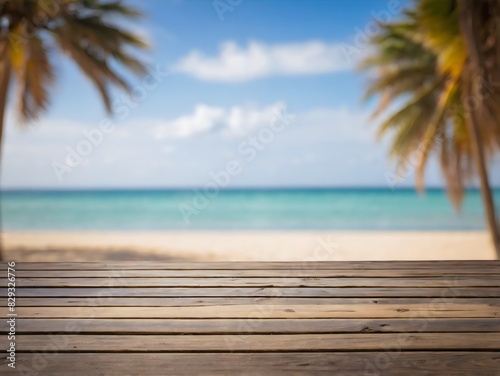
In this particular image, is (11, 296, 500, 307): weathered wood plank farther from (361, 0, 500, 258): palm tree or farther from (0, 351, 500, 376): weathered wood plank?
(361, 0, 500, 258): palm tree

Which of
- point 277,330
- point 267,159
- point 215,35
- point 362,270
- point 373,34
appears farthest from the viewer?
point 215,35

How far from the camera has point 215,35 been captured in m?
41.1

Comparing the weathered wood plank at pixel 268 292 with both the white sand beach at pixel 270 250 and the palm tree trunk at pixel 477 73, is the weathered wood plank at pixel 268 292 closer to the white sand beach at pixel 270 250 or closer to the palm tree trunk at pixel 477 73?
the palm tree trunk at pixel 477 73

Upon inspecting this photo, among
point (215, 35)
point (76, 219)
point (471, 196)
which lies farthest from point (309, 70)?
point (76, 219)

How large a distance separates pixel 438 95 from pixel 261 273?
7.25m

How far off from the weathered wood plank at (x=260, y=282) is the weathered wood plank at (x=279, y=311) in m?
0.30

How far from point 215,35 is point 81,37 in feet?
118

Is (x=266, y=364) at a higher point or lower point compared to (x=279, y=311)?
lower

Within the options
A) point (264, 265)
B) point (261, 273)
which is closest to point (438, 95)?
point (264, 265)

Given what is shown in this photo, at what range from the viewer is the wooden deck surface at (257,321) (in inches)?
49.5

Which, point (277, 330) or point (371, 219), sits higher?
point (371, 219)

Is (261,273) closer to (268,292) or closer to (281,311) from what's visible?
(268,292)

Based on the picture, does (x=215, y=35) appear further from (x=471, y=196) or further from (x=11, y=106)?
(x=11, y=106)

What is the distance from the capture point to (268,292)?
6.24ft
